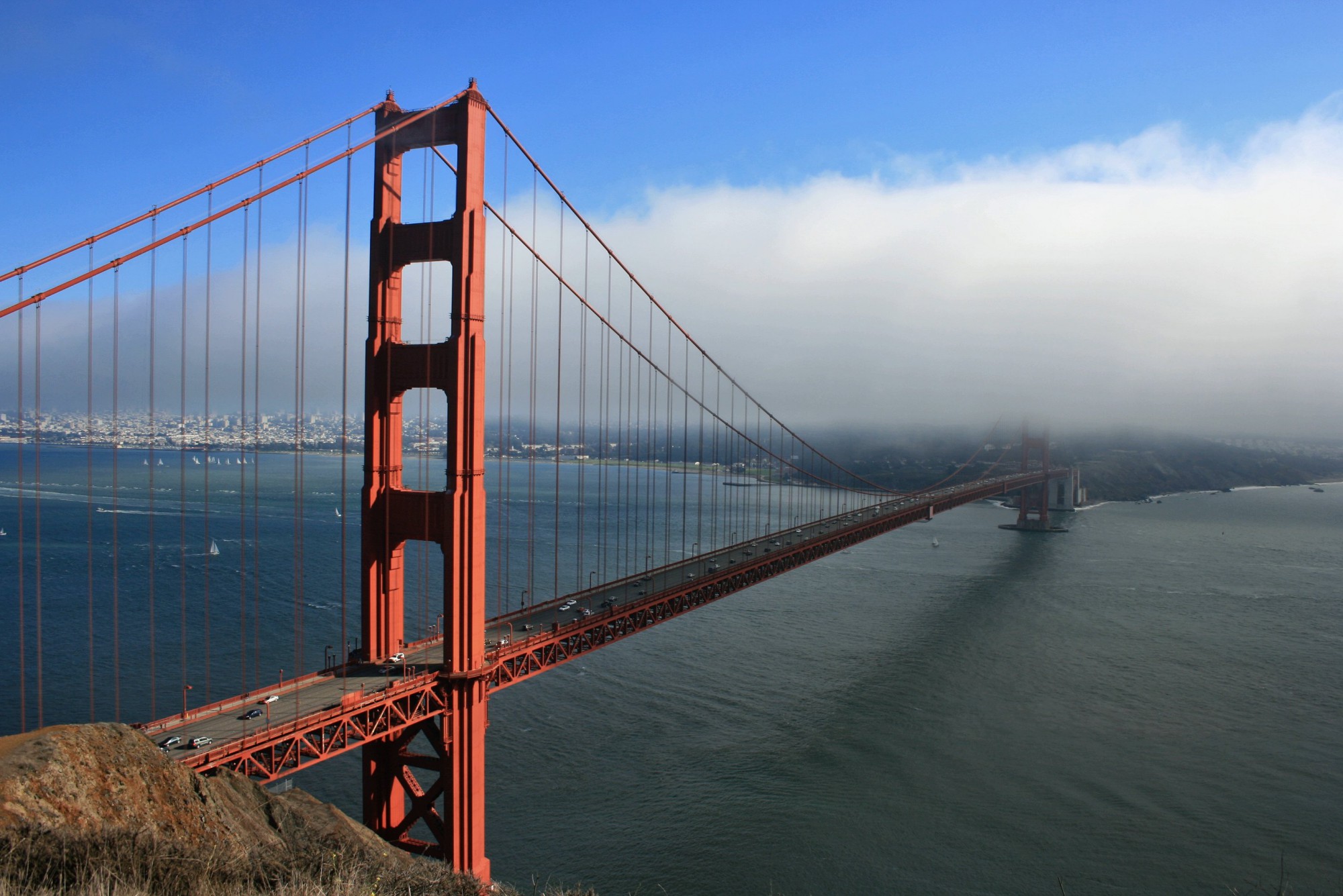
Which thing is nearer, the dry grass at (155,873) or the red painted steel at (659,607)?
the dry grass at (155,873)

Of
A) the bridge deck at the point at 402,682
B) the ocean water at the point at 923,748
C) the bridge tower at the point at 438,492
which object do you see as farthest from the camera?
the ocean water at the point at 923,748

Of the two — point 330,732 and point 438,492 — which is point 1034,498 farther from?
point 330,732

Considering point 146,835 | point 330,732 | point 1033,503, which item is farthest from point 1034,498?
point 146,835

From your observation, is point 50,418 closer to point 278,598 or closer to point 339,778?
point 278,598

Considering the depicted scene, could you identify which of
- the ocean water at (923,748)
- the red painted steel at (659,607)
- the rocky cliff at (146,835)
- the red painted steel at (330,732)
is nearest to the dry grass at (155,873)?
the rocky cliff at (146,835)

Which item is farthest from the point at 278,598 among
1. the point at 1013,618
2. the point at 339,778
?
the point at 1013,618

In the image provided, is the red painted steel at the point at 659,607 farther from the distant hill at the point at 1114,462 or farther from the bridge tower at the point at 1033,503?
the distant hill at the point at 1114,462
